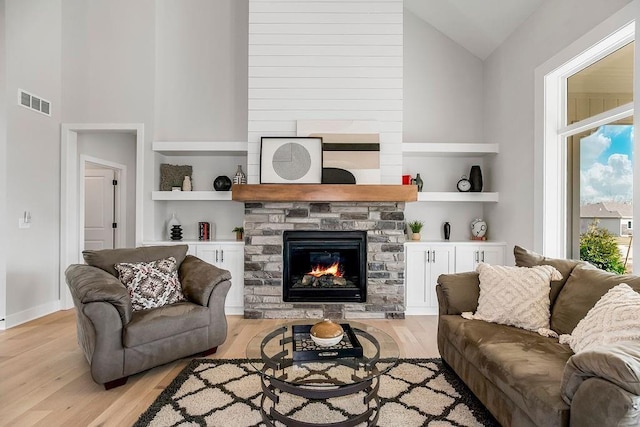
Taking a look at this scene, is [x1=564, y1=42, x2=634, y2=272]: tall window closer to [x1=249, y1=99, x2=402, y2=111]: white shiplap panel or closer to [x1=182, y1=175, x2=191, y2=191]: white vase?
[x1=249, y1=99, x2=402, y2=111]: white shiplap panel

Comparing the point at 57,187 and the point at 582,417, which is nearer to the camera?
the point at 582,417

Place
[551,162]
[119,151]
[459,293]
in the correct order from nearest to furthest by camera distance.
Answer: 1. [459,293]
2. [551,162]
3. [119,151]

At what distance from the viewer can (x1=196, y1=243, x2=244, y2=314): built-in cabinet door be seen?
13.8 feet

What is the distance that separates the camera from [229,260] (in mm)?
4223

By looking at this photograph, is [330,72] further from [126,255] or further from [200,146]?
[126,255]

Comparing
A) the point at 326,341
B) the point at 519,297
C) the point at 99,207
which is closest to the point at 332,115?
the point at 519,297

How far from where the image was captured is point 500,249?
425cm

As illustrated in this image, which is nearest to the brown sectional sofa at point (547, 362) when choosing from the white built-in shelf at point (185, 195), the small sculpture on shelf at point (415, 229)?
the small sculpture on shelf at point (415, 229)

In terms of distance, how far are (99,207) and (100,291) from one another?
3.86 m

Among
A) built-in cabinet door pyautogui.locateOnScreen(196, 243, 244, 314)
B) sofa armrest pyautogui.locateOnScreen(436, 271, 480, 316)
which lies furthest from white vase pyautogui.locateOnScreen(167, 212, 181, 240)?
sofa armrest pyautogui.locateOnScreen(436, 271, 480, 316)

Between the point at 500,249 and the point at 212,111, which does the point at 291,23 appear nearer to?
the point at 212,111

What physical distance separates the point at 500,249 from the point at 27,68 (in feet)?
18.1

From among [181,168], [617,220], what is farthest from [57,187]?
[617,220]

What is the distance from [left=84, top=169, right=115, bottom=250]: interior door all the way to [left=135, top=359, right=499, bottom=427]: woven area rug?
3.90 metres
